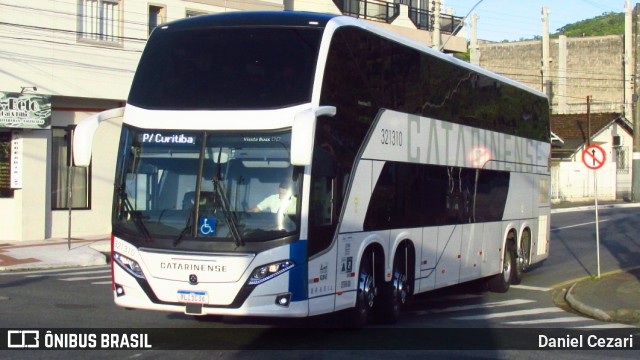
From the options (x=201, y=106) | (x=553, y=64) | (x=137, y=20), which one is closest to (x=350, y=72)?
(x=201, y=106)

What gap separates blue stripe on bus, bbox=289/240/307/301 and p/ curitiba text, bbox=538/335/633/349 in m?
3.48

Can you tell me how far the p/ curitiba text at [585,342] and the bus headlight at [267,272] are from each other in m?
3.82

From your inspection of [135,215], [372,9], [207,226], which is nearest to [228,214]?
[207,226]

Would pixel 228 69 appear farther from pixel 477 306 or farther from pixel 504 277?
pixel 504 277

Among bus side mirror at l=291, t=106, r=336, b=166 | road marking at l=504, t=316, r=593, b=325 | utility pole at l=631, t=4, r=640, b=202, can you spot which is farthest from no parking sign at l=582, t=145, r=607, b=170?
utility pole at l=631, t=4, r=640, b=202

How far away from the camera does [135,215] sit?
10.8 metres

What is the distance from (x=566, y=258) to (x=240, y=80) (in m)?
17.4

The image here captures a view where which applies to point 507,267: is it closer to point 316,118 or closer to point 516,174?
point 516,174

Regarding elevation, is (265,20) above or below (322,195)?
above

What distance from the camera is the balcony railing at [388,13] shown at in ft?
123

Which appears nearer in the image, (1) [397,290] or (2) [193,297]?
(2) [193,297]

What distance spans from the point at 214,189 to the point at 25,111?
716 inches

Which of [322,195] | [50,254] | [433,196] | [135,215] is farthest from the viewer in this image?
[50,254]

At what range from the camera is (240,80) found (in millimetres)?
10828
